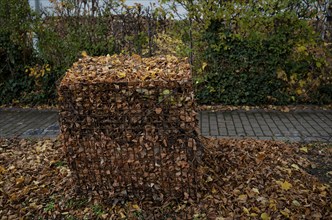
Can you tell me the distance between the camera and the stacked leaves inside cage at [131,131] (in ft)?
11.5

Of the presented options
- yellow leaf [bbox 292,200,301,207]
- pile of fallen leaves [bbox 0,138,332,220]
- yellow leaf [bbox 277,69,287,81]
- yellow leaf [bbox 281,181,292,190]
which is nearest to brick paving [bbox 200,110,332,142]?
yellow leaf [bbox 277,69,287,81]

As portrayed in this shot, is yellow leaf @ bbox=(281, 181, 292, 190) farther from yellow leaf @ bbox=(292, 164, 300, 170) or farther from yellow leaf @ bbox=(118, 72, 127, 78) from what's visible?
yellow leaf @ bbox=(118, 72, 127, 78)

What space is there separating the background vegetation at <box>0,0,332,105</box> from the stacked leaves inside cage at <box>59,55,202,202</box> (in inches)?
140

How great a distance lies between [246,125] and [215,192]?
106 inches

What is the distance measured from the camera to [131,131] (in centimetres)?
366

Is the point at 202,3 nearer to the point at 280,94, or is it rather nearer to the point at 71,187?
the point at 280,94

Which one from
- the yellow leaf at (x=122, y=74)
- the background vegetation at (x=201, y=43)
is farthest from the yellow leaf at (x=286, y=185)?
the background vegetation at (x=201, y=43)

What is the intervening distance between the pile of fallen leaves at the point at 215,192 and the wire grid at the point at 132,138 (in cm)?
17

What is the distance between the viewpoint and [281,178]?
13.8 feet

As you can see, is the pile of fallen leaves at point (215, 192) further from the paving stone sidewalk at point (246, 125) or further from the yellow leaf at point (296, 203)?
the paving stone sidewalk at point (246, 125)

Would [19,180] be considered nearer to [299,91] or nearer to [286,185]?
[286,185]

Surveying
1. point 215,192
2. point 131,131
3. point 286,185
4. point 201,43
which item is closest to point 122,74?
point 131,131

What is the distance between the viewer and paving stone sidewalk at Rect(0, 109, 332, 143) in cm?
592

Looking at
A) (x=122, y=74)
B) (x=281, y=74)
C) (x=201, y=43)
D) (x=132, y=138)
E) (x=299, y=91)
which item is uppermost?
(x=201, y=43)
